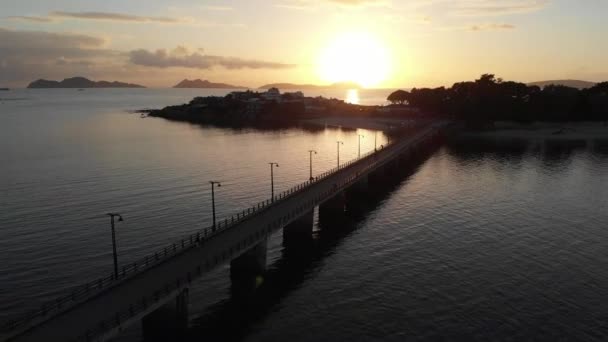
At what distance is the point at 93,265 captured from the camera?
5097 cm

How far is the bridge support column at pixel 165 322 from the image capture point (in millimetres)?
35219

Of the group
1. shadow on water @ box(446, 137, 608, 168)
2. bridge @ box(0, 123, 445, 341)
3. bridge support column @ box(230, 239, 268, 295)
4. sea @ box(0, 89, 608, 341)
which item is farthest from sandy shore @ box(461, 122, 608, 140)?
bridge support column @ box(230, 239, 268, 295)

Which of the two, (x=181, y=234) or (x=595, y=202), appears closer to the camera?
(x=181, y=234)

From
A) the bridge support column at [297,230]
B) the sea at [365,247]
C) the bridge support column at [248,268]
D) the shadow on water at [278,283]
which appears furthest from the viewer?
the bridge support column at [297,230]

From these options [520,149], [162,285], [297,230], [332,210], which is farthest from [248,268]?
[520,149]

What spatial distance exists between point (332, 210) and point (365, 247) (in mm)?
14729

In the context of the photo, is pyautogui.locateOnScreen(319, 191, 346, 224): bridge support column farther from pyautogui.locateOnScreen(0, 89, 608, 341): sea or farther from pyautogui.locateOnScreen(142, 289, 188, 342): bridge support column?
pyautogui.locateOnScreen(142, 289, 188, 342): bridge support column

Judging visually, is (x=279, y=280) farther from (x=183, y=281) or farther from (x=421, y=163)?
(x=421, y=163)

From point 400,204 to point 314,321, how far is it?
44129 millimetres

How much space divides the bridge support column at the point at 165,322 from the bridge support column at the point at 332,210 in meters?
A: 36.0

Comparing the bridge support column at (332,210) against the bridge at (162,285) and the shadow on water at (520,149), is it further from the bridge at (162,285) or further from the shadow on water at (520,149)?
the shadow on water at (520,149)

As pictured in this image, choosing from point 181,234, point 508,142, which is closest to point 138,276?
point 181,234

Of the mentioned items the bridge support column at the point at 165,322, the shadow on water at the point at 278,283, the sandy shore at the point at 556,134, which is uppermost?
the sandy shore at the point at 556,134

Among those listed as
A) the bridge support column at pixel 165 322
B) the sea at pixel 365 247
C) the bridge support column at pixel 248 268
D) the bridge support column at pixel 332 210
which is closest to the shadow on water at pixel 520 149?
the sea at pixel 365 247
